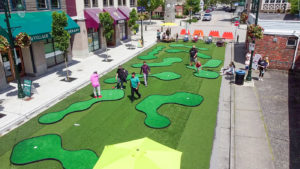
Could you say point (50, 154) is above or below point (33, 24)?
below

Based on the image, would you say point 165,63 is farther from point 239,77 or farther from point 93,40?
point 93,40

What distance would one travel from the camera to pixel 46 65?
1908 centimetres

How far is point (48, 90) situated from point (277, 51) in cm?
1832

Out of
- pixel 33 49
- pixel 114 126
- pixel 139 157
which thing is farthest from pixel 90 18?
pixel 139 157

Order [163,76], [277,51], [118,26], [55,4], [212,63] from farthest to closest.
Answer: [118,26] < [212,63] < [55,4] < [277,51] < [163,76]

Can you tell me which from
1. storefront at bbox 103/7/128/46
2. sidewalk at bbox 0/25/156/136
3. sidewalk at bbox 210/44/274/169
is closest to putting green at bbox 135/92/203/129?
sidewalk at bbox 210/44/274/169

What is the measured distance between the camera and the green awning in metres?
15.0

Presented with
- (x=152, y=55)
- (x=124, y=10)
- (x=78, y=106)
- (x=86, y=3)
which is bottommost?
(x=78, y=106)

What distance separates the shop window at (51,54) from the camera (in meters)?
19.3

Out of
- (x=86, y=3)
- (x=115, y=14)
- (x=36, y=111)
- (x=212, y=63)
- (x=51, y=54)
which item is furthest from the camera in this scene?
(x=115, y=14)

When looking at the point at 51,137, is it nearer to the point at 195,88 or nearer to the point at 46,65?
the point at 195,88

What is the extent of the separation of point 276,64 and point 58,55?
19.4 m

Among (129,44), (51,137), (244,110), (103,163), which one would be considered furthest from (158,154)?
(129,44)

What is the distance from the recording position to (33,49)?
57.5ft
